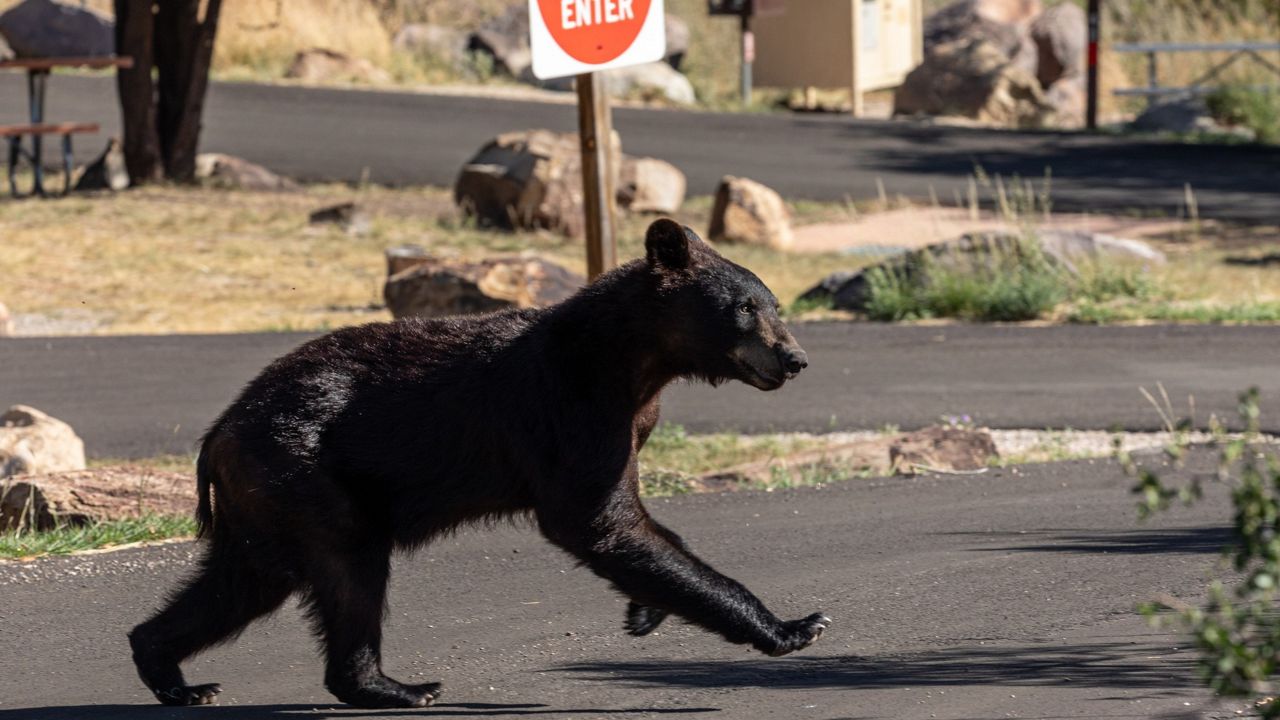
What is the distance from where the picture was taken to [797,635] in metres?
4.90

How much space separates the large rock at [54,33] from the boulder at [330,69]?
5109mm

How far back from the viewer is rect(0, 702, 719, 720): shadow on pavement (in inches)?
201

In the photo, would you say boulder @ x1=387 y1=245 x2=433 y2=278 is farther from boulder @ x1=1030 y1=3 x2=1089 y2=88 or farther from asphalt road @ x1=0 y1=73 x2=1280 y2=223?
boulder @ x1=1030 y1=3 x2=1089 y2=88

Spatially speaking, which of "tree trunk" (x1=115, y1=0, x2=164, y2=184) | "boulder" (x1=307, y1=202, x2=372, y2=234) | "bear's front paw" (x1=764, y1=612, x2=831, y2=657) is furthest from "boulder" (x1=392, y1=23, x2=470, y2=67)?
"bear's front paw" (x1=764, y1=612, x2=831, y2=657)

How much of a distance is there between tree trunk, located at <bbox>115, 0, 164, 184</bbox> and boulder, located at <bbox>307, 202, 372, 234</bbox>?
275 centimetres

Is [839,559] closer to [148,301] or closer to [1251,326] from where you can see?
[1251,326]

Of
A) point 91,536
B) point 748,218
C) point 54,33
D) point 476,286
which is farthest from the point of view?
point 54,33

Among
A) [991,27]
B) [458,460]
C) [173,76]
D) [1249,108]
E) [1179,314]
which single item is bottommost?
[1179,314]

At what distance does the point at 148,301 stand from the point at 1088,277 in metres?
8.25

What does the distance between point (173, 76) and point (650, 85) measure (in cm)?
1228

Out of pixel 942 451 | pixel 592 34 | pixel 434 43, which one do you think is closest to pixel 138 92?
pixel 592 34

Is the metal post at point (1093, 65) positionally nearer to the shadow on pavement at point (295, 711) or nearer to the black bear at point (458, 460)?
the black bear at point (458, 460)

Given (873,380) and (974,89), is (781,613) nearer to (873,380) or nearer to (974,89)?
(873,380)

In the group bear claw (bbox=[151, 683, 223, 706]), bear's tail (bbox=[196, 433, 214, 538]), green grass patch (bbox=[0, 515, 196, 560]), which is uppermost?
bear's tail (bbox=[196, 433, 214, 538])
